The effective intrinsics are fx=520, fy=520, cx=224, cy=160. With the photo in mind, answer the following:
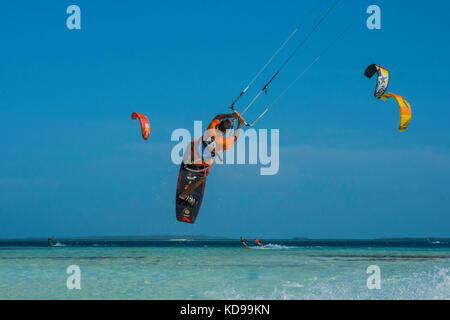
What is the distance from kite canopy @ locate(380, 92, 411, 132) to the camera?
1114 centimetres

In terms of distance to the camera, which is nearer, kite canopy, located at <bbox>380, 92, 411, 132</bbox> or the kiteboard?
kite canopy, located at <bbox>380, 92, 411, 132</bbox>

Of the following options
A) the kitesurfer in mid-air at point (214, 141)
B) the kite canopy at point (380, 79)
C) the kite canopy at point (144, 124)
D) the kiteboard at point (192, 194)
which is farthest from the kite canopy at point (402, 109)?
the kite canopy at point (144, 124)

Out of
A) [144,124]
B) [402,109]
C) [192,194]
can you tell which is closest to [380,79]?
[402,109]

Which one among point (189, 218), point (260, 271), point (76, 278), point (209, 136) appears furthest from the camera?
point (260, 271)

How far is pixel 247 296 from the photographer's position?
1586 cm

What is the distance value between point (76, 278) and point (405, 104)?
14851 mm

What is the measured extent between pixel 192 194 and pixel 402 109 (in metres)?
5.66

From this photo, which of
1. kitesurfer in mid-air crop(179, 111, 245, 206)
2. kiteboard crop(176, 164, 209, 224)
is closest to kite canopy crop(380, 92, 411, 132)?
kitesurfer in mid-air crop(179, 111, 245, 206)

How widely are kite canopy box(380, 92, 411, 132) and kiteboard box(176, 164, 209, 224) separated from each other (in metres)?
4.63

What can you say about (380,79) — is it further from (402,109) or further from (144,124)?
(144,124)

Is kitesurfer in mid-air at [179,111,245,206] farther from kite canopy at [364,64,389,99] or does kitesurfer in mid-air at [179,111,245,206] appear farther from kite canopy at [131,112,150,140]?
kite canopy at [364,64,389,99]

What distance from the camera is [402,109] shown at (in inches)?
443

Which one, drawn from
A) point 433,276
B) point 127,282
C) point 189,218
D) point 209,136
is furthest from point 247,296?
point 433,276
